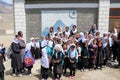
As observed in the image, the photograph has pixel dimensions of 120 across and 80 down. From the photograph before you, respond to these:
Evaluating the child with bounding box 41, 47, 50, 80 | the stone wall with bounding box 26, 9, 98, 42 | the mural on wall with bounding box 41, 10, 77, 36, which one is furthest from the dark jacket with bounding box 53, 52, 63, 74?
the stone wall with bounding box 26, 9, 98, 42

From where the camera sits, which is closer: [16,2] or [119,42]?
[119,42]

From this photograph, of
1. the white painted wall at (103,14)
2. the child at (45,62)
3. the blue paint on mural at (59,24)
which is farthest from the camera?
the blue paint on mural at (59,24)

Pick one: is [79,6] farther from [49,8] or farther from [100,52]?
[100,52]

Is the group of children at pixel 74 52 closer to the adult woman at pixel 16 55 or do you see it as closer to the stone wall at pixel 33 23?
the adult woman at pixel 16 55

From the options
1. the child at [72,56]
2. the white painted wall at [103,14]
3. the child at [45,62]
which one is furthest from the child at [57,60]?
the white painted wall at [103,14]

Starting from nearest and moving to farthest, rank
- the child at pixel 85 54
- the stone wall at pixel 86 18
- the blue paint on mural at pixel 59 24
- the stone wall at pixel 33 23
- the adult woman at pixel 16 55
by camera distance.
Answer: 1. the adult woman at pixel 16 55
2. the child at pixel 85 54
3. the stone wall at pixel 86 18
4. the blue paint on mural at pixel 59 24
5. the stone wall at pixel 33 23

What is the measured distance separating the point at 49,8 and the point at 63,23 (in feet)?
3.67

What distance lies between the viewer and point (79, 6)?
14.5m

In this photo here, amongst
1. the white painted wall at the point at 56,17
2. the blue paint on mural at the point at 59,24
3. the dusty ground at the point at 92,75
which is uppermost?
the white painted wall at the point at 56,17

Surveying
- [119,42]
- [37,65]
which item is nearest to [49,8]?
[37,65]

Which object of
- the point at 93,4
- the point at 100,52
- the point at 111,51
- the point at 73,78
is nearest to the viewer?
the point at 73,78

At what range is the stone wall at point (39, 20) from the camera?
47.6 ft

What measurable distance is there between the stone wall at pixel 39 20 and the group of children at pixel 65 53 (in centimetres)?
240

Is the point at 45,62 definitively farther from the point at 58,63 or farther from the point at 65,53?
the point at 65,53
